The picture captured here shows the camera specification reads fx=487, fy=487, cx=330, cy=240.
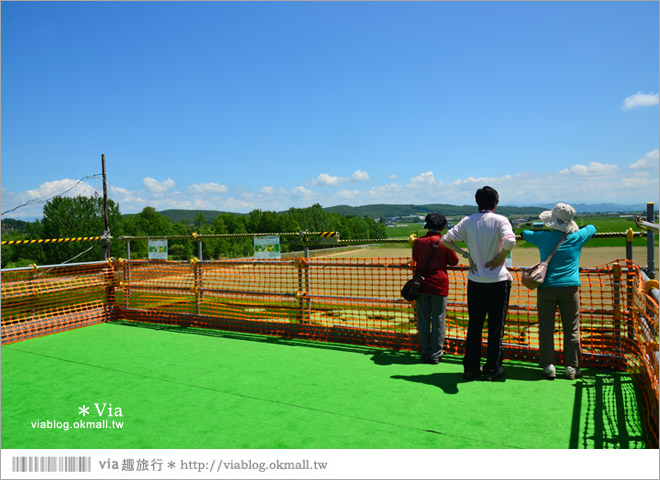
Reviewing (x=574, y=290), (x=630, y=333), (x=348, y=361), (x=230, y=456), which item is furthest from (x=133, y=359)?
(x=630, y=333)

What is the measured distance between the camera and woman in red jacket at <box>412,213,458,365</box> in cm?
555

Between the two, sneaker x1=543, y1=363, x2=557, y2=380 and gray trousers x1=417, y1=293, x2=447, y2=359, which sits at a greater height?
gray trousers x1=417, y1=293, x2=447, y2=359

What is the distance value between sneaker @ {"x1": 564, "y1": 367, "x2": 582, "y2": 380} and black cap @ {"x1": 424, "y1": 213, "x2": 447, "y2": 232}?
1994 mm

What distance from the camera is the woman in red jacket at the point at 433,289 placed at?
555 centimetres

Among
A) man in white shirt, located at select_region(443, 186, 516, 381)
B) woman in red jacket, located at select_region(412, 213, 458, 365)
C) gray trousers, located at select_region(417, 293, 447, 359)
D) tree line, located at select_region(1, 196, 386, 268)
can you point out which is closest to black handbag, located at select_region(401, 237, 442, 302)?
woman in red jacket, located at select_region(412, 213, 458, 365)

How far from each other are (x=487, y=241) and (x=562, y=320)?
112 centimetres

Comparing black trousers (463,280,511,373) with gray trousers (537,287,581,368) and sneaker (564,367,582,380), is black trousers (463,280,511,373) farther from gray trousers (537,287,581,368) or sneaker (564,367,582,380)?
sneaker (564,367,582,380)

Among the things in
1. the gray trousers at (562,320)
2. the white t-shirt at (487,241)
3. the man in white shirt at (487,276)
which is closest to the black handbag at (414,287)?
the man in white shirt at (487,276)

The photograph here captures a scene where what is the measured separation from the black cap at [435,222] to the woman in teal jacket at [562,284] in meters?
1.02

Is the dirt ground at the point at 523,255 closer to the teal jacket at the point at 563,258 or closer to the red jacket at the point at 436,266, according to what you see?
the red jacket at the point at 436,266

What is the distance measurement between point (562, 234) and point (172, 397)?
13.5 ft

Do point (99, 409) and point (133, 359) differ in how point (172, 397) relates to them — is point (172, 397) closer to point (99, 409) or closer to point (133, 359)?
point (99, 409)

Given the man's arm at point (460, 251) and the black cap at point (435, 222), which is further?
the black cap at point (435, 222)

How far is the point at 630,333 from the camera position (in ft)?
16.7
